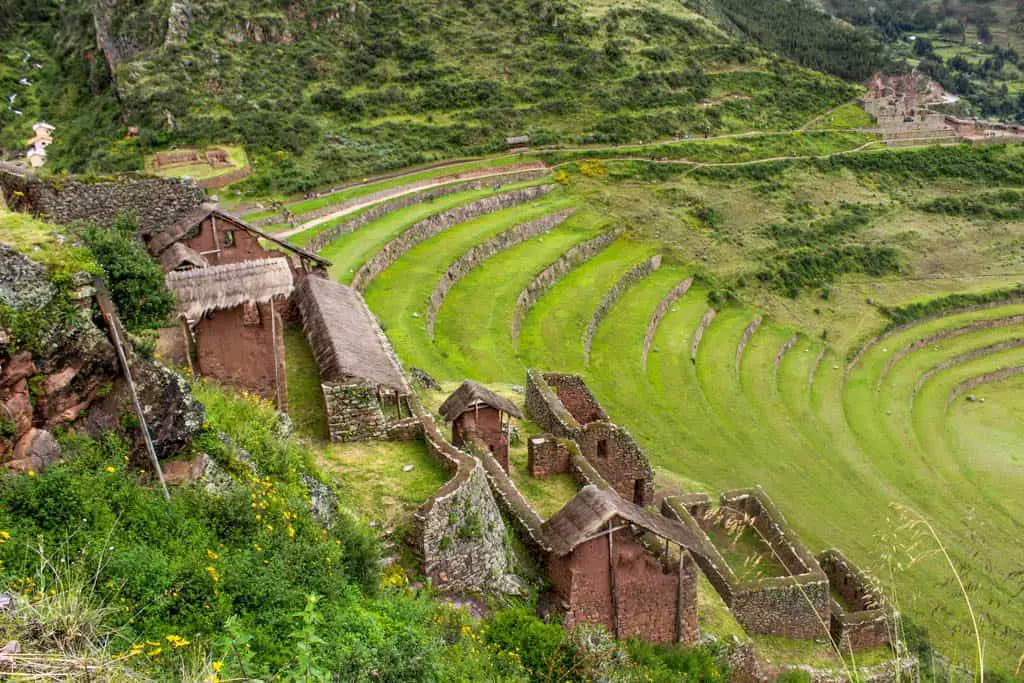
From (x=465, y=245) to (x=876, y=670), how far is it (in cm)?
2457

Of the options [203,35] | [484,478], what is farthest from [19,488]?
[203,35]

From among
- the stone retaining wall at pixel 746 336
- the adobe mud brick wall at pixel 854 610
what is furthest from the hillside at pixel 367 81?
the adobe mud brick wall at pixel 854 610

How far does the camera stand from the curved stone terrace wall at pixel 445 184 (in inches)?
1390

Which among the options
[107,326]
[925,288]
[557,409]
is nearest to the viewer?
[107,326]

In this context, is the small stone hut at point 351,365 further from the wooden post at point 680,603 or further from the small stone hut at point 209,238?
the wooden post at point 680,603

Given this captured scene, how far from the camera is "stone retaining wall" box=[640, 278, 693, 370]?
30.9 m

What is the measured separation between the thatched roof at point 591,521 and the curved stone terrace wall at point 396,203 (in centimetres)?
2146

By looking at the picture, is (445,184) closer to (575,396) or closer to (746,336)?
(746,336)

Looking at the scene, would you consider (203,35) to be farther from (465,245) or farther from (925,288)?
(925,288)

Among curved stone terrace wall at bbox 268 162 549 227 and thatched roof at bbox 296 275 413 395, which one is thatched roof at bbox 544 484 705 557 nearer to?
thatched roof at bbox 296 275 413 395

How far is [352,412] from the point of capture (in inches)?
487

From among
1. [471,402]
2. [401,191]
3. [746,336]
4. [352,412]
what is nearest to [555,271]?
[746,336]

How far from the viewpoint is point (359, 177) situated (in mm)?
41969

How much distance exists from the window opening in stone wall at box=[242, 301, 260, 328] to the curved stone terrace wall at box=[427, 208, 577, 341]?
45.7ft
